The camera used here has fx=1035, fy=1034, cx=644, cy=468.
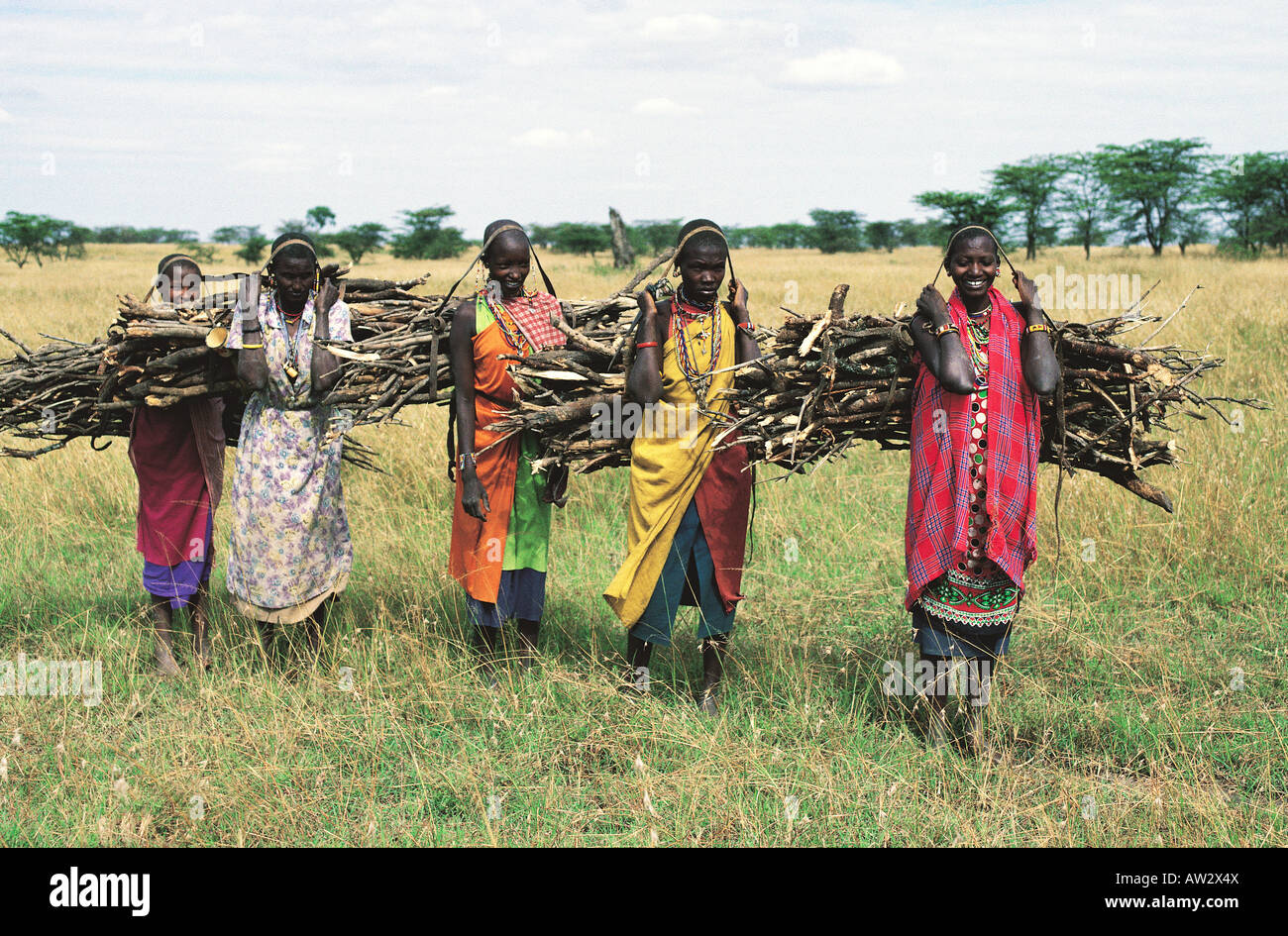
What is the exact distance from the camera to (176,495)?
432 cm

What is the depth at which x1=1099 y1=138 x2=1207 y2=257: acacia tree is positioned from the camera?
35.1 m

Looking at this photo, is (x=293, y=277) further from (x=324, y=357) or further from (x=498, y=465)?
(x=498, y=465)

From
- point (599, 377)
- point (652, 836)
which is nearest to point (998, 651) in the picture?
point (652, 836)

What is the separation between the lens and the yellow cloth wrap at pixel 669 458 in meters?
3.62

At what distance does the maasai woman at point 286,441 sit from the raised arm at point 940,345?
2.17m

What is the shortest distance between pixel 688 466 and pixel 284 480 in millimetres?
1587

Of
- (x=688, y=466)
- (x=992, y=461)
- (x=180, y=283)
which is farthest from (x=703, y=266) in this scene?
(x=180, y=283)

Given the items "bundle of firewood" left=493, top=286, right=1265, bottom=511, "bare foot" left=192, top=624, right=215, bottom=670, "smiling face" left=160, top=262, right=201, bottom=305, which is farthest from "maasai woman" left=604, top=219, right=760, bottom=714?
"smiling face" left=160, top=262, right=201, bottom=305

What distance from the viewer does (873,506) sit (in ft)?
20.1

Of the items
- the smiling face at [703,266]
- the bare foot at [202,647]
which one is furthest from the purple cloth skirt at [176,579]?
the smiling face at [703,266]

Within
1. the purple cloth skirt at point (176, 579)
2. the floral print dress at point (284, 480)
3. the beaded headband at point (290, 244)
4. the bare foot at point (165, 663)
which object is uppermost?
the beaded headband at point (290, 244)

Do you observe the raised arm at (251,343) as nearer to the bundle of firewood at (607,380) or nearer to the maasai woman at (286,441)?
the maasai woman at (286,441)

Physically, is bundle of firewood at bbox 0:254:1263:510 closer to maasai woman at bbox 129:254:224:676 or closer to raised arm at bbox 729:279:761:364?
raised arm at bbox 729:279:761:364

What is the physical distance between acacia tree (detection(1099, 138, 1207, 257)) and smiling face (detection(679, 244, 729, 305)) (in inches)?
1410
